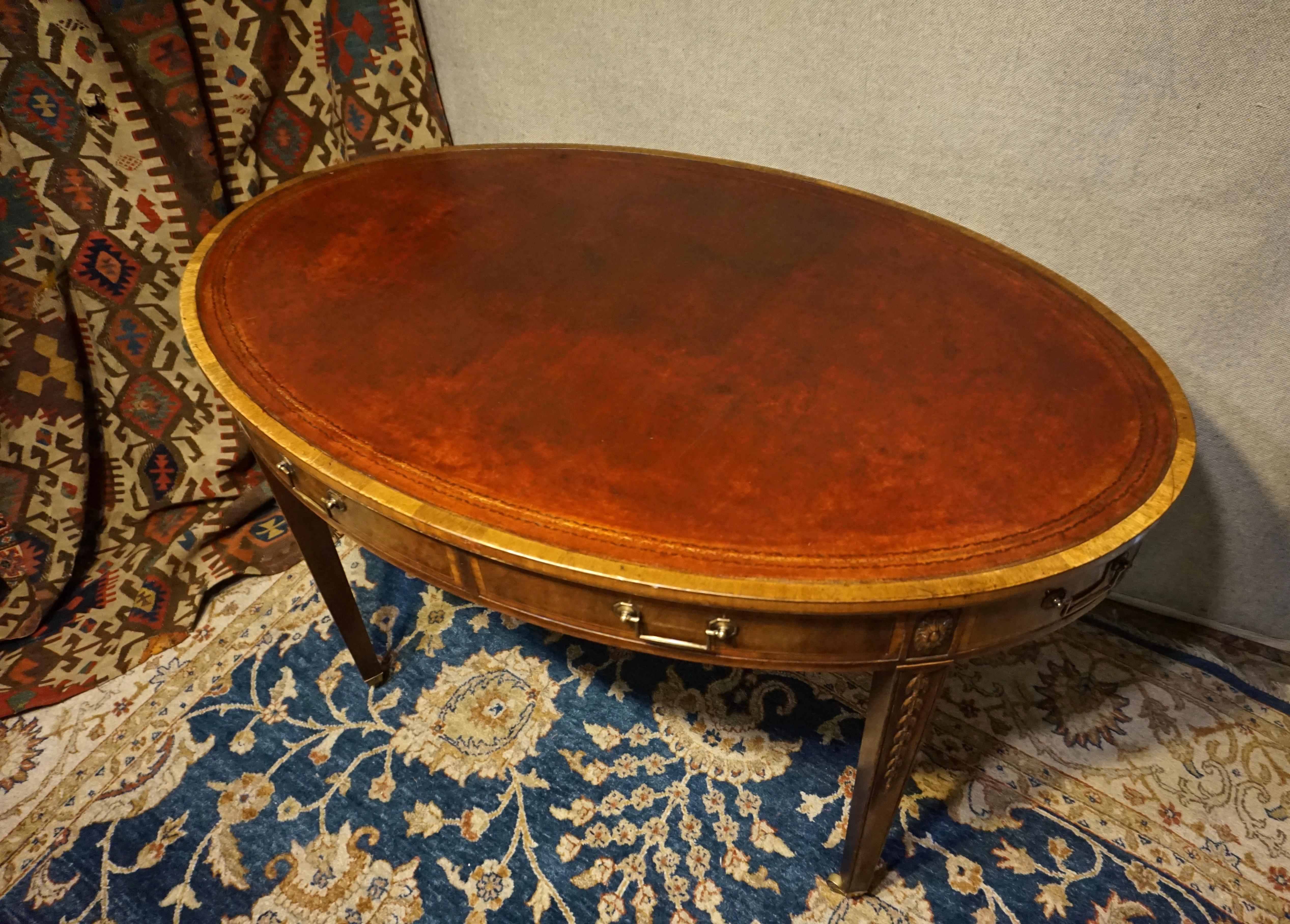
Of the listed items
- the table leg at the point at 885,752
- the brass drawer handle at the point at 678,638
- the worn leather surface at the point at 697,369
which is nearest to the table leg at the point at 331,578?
the worn leather surface at the point at 697,369

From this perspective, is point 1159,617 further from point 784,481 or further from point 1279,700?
point 784,481

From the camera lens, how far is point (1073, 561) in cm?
83

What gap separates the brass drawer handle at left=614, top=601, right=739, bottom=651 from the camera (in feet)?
2.83

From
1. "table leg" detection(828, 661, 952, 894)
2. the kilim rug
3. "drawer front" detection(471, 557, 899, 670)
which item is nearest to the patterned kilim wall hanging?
the kilim rug

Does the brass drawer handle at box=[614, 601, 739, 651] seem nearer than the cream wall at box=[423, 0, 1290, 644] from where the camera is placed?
Yes

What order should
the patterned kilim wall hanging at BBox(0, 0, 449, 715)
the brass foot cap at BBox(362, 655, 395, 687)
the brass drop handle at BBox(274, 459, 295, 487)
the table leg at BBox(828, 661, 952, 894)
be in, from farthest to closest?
the brass foot cap at BBox(362, 655, 395, 687), the patterned kilim wall hanging at BBox(0, 0, 449, 715), the brass drop handle at BBox(274, 459, 295, 487), the table leg at BBox(828, 661, 952, 894)

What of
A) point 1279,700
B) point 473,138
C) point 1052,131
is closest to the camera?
point 1052,131

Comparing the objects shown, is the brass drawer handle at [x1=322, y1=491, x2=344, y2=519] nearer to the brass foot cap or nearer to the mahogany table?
the mahogany table

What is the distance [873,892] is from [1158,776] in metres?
0.65

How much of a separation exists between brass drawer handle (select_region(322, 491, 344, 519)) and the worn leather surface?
0.08 m

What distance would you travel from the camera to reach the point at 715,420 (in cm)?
101

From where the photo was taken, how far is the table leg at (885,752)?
965 mm

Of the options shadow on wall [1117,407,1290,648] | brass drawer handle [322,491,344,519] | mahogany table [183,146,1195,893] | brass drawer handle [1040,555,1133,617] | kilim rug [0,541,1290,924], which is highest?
mahogany table [183,146,1195,893]

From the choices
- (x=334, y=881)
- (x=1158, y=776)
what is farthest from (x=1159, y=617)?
(x=334, y=881)
